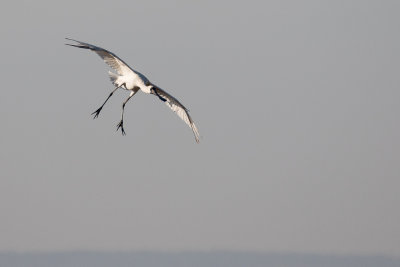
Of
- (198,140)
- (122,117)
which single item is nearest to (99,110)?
(122,117)

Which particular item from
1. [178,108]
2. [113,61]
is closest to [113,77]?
[113,61]

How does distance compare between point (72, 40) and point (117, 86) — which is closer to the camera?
point (72, 40)

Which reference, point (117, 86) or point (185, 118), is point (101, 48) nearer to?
point (117, 86)

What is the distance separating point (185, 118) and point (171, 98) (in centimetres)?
113

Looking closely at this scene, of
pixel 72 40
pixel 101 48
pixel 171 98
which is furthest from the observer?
pixel 171 98

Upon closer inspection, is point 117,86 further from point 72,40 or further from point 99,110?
point 72,40

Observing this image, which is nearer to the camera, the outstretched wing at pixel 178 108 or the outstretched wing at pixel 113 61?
the outstretched wing at pixel 113 61

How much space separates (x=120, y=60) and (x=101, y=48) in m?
1.34

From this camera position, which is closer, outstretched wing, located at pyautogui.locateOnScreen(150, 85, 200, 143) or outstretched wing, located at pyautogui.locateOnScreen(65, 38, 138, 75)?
outstretched wing, located at pyautogui.locateOnScreen(65, 38, 138, 75)

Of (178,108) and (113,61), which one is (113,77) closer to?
(113,61)

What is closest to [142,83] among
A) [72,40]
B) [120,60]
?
[120,60]

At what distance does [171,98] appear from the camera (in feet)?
162

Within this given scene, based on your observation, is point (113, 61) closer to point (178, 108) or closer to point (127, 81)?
point (127, 81)

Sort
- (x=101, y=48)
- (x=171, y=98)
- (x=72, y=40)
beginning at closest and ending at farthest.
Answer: (x=72, y=40)
(x=101, y=48)
(x=171, y=98)
